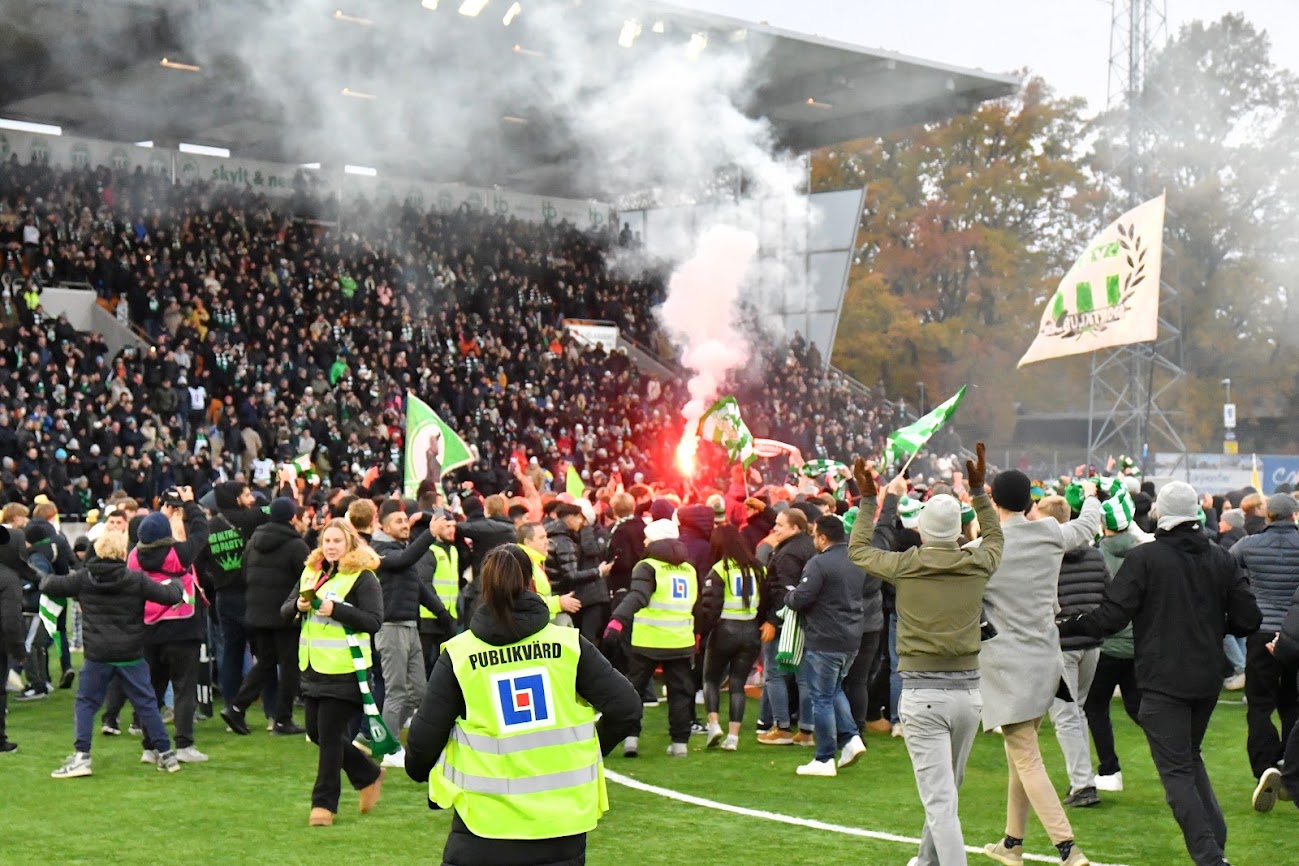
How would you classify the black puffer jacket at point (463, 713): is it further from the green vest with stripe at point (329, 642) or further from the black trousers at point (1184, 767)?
the green vest with stripe at point (329, 642)

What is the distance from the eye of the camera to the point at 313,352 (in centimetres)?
2698

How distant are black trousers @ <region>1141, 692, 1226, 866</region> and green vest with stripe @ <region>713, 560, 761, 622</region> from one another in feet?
12.9

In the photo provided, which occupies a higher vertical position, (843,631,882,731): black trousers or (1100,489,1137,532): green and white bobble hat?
(1100,489,1137,532): green and white bobble hat

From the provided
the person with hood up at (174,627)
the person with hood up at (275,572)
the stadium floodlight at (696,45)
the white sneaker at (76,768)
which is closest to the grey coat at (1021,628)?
the person with hood up at (275,572)

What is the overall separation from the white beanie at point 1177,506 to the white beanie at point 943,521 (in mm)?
885

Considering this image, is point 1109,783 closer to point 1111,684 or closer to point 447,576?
point 1111,684

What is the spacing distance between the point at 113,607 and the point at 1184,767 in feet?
19.6

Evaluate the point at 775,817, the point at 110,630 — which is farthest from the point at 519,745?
the point at 110,630

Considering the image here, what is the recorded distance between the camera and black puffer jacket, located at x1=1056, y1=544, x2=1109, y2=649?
26.0 feet

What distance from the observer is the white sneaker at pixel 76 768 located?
945 centimetres

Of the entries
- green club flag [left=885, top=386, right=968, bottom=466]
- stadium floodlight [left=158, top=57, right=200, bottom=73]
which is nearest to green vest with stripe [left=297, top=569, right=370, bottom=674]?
green club flag [left=885, top=386, right=968, bottom=466]

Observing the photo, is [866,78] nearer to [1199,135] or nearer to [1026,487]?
A: [1199,135]

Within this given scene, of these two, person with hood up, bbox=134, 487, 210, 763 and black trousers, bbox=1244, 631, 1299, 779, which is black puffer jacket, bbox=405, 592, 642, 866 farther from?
person with hood up, bbox=134, 487, 210, 763

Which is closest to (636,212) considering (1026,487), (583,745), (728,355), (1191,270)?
(728,355)
